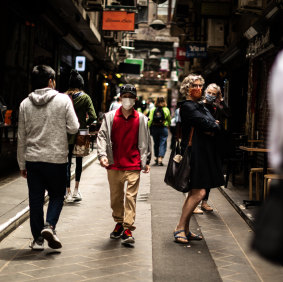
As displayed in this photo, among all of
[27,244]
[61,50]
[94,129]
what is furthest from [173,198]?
[61,50]

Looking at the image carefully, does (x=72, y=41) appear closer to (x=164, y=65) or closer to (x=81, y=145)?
(x=81, y=145)

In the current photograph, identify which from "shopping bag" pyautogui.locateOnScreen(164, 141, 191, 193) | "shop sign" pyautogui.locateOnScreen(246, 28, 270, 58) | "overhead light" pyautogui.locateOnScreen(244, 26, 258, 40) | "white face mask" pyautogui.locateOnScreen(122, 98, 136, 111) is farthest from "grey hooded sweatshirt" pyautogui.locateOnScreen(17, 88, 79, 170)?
"overhead light" pyautogui.locateOnScreen(244, 26, 258, 40)

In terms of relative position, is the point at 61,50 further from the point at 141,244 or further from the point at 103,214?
the point at 141,244

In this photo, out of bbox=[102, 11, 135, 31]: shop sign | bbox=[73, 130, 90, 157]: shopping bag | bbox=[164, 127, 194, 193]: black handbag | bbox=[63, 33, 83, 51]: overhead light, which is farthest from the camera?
bbox=[102, 11, 135, 31]: shop sign

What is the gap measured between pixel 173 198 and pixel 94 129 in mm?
1933

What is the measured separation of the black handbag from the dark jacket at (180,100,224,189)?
0.16 feet

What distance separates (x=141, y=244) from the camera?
5.54 m

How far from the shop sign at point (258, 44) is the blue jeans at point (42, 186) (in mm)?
7125

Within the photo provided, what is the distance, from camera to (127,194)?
18.1 feet

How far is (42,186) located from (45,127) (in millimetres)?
634

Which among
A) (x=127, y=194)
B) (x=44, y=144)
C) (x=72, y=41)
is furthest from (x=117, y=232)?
(x=72, y=41)

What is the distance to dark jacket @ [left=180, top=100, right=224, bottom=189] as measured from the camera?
18.0ft

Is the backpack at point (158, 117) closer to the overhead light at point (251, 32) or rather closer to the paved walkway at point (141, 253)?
the overhead light at point (251, 32)

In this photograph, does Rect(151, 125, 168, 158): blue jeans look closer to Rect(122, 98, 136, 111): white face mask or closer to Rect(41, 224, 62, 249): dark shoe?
Rect(122, 98, 136, 111): white face mask
